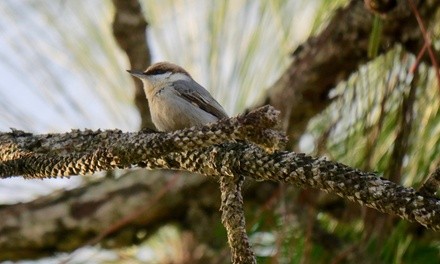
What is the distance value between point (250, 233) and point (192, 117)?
318 millimetres

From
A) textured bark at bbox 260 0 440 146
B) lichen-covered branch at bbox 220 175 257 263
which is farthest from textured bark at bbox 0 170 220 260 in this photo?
lichen-covered branch at bbox 220 175 257 263

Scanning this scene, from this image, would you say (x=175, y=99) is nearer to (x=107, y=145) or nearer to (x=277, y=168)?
(x=107, y=145)

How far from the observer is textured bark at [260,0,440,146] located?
4.82 ft

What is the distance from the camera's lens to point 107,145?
89 centimetres

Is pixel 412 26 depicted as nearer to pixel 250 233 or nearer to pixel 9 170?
pixel 250 233

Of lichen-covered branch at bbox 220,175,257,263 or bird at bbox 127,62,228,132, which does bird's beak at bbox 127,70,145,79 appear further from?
lichen-covered branch at bbox 220,175,257,263

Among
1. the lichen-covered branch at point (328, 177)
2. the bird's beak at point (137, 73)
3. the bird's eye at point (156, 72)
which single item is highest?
the bird's eye at point (156, 72)

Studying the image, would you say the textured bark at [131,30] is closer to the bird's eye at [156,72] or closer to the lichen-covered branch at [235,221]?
the bird's eye at [156,72]

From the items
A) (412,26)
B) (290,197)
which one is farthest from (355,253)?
(412,26)

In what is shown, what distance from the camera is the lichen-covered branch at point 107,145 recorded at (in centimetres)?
72

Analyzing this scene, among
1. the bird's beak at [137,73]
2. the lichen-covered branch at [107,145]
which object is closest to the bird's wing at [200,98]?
the bird's beak at [137,73]

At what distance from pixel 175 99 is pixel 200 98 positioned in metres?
0.05

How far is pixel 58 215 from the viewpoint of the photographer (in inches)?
70.3

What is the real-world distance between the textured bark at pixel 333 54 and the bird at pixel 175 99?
145 millimetres
